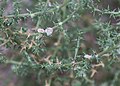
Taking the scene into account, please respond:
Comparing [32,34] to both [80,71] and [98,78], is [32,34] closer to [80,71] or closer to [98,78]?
[80,71]


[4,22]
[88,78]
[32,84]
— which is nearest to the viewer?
[4,22]

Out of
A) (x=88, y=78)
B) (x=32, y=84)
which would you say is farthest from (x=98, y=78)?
(x=32, y=84)

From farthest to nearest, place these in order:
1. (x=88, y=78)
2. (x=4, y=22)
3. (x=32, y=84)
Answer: (x=32, y=84) < (x=88, y=78) < (x=4, y=22)

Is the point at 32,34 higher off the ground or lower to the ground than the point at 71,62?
higher

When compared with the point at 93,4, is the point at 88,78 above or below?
below

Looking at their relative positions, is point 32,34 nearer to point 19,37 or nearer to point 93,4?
point 19,37

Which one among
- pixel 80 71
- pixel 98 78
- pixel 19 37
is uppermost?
pixel 19 37

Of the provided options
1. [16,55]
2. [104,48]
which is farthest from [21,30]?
[16,55]

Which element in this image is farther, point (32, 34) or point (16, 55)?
point (16, 55)

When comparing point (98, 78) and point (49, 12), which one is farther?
point (98, 78)
